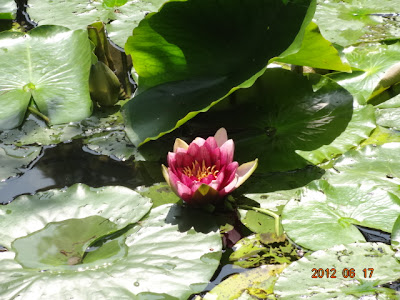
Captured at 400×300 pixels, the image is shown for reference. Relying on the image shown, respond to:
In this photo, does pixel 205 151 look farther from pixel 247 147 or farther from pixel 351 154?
pixel 351 154

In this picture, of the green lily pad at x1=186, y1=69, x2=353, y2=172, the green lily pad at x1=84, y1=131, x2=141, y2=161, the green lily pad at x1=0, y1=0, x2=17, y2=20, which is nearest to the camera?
the green lily pad at x1=186, y1=69, x2=353, y2=172

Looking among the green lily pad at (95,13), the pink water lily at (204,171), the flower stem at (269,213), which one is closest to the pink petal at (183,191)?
the pink water lily at (204,171)

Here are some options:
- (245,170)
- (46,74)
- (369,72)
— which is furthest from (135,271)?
(369,72)

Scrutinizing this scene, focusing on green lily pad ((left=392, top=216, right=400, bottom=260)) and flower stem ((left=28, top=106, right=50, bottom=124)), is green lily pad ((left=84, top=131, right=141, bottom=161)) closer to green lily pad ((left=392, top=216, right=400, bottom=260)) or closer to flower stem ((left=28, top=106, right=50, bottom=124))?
flower stem ((left=28, top=106, right=50, bottom=124))

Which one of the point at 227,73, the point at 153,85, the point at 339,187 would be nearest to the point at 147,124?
the point at 153,85

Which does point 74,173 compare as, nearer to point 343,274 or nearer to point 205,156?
point 205,156

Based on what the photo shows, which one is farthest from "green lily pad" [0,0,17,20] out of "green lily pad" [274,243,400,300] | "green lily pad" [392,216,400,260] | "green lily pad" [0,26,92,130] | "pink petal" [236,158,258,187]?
"green lily pad" [392,216,400,260]

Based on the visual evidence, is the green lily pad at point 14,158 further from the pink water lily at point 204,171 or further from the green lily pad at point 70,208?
the pink water lily at point 204,171
